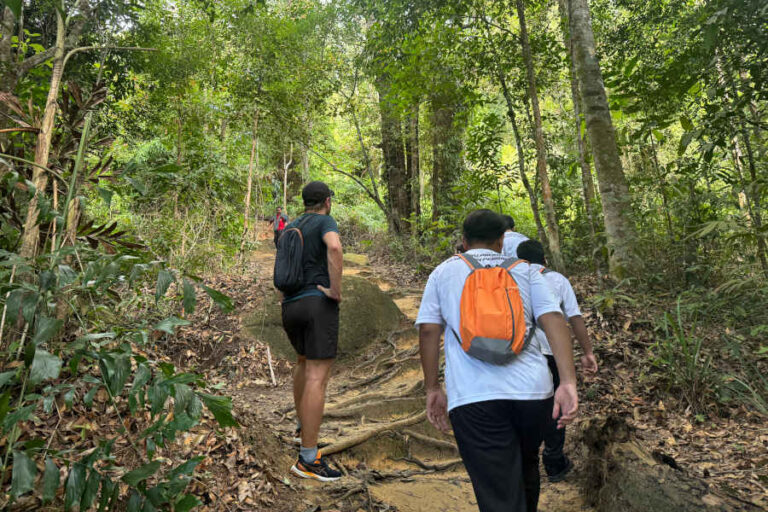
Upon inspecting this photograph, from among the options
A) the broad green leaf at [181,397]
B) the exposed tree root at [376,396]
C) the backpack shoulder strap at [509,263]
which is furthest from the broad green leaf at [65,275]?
the exposed tree root at [376,396]

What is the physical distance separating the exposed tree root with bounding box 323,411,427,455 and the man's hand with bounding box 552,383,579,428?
254 cm

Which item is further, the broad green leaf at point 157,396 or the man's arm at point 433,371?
the man's arm at point 433,371

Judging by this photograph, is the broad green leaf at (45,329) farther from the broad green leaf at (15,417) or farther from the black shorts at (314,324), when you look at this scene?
the black shorts at (314,324)

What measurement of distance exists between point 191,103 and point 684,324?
34.6 feet

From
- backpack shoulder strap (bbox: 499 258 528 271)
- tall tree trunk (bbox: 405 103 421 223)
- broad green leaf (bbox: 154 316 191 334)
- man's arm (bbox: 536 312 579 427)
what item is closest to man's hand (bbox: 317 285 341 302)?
backpack shoulder strap (bbox: 499 258 528 271)

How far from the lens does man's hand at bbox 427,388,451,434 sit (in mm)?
2615

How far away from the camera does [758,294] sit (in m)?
5.17

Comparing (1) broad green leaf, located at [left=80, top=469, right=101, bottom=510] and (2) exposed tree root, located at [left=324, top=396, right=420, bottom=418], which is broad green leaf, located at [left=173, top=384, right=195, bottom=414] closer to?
(1) broad green leaf, located at [left=80, top=469, right=101, bottom=510]

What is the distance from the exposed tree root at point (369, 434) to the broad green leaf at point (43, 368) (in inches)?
123

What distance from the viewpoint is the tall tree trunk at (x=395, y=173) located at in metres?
15.7

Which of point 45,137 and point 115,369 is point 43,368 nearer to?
point 115,369

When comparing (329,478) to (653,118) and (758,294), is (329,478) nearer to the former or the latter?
(653,118)

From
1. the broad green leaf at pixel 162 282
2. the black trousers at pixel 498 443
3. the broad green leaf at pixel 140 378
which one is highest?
the broad green leaf at pixel 162 282

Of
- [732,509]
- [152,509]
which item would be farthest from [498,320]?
[732,509]
